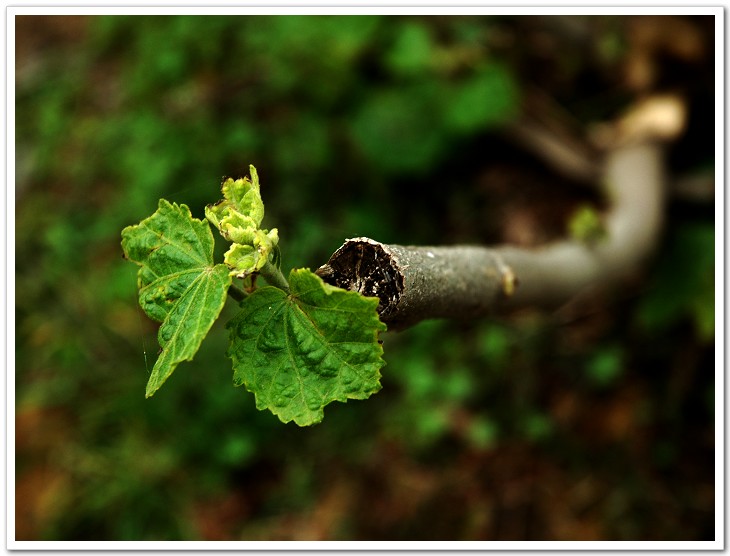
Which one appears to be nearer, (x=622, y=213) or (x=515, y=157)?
(x=622, y=213)

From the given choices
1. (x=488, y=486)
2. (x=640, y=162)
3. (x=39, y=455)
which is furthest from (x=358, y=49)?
(x=39, y=455)

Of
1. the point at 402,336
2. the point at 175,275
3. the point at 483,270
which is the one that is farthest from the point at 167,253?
the point at 402,336

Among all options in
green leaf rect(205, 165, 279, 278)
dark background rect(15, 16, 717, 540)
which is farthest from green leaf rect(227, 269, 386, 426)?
dark background rect(15, 16, 717, 540)

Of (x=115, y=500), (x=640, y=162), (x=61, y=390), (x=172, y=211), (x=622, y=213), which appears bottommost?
(x=115, y=500)

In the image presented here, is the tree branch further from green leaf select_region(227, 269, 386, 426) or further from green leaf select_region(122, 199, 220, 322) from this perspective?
green leaf select_region(122, 199, 220, 322)

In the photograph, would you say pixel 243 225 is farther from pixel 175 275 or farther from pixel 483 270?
pixel 483 270

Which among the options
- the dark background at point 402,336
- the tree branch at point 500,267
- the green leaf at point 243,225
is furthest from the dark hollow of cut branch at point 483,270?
Result: the dark background at point 402,336

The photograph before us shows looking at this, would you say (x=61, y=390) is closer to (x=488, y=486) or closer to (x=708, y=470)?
(x=488, y=486)

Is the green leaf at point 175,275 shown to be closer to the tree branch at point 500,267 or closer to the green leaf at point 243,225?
the green leaf at point 243,225
